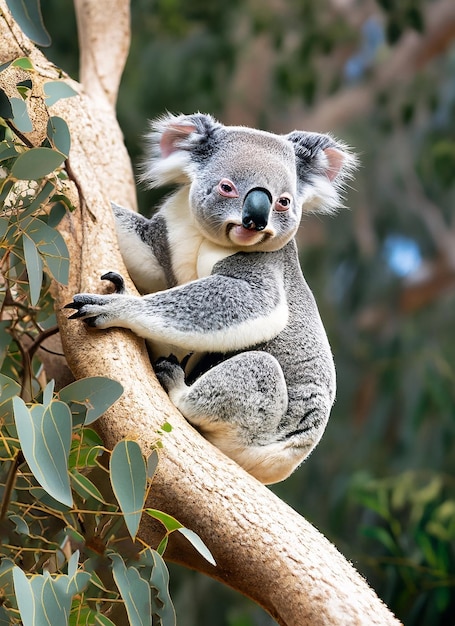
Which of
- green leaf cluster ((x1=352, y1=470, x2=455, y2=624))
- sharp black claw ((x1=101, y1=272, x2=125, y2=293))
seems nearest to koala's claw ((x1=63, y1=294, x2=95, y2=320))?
sharp black claw ((x1=101, y1=272, x2=125, y2=293))

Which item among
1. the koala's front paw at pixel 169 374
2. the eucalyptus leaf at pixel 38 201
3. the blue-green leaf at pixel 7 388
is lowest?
the koala's front paw at pixel 169 374

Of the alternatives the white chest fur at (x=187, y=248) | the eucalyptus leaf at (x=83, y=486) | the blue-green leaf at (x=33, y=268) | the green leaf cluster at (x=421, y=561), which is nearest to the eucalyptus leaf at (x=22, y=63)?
the blue-green leaf at (x=33, y=268)

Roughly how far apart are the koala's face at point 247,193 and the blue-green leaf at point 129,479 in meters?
0.87

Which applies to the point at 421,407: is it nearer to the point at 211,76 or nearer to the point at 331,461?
the point at 331,461

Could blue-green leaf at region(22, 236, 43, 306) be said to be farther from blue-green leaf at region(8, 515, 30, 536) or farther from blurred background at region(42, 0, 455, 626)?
blurred background at region(42, 0, 455, 626)

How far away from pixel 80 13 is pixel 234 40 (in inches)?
182

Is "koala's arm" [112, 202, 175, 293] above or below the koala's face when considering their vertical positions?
below

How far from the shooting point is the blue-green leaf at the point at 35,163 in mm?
1811

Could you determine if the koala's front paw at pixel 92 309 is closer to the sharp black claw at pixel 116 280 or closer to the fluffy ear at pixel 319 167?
the sharp black claw at pixel 116 280

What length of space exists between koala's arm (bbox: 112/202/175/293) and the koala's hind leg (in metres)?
0.40

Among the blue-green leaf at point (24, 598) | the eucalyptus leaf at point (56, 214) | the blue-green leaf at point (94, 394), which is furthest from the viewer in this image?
the eucalyptus leaf at point (56, 214)

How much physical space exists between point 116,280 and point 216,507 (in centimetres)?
64

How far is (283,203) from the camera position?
2.46 meters

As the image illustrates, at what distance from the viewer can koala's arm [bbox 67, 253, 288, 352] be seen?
2105mm
